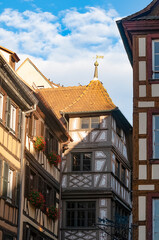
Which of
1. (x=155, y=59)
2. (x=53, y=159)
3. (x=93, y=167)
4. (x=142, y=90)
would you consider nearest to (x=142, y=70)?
(x=155, y=59)

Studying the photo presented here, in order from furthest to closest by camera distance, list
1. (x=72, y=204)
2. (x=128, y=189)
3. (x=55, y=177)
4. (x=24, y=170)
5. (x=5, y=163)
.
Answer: (x=128, y=189) < (x=72, y=204) < (x=55, y=177) < (x=24, y=170) < (x=5, y=163)

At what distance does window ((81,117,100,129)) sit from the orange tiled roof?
20.3 inches

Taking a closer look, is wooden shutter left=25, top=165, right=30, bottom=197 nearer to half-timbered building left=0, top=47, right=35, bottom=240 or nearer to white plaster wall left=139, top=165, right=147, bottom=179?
half-timbered building left=0, top=47, right=35, bottom=240

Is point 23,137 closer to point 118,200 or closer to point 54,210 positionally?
point 54,210

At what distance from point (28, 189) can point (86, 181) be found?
958 centimetres

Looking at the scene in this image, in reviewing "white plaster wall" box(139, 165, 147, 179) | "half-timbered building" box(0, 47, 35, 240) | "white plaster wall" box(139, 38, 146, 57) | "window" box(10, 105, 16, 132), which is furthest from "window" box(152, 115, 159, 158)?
"window" box(10, 105, 16, 132)

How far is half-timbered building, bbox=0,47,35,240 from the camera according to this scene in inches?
909

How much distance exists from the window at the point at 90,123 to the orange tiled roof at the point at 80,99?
51 centimetres

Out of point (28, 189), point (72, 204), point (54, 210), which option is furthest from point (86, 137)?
point (28, 189)

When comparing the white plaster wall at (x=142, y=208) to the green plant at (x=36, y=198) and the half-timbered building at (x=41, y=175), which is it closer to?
the half-timbered building at (x=41, y=175)

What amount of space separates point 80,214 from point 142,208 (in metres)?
14.9

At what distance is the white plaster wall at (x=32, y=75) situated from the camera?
44906 mm

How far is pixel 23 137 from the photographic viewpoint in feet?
85.0

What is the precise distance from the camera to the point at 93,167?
3572 centimetres
